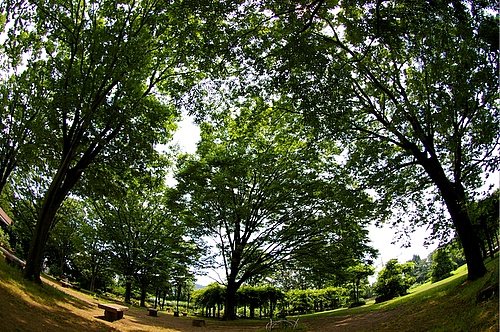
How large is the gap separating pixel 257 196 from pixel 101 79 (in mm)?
11924

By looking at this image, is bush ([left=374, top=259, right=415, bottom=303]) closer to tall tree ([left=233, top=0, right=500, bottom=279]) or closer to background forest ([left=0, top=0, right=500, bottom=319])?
background forest ([left=0, top=0, right=500, bottom=319])

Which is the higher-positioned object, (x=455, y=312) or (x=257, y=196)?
(x=257, y=196)

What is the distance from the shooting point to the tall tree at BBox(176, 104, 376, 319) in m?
18.7

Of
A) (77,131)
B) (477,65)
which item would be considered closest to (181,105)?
(77,131)

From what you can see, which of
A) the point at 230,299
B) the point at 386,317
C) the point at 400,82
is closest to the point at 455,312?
the point at 386,317

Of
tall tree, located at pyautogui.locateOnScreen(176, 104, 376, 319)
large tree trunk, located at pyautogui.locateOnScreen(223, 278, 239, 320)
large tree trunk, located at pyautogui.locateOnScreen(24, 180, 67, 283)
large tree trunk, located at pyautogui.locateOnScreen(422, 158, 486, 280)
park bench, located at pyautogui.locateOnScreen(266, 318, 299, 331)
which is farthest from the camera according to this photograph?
large tree trunk, located at pyautogui.locateOnScreen(223, 278, 239, 320)

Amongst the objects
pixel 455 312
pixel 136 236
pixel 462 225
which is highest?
pixel 136 236

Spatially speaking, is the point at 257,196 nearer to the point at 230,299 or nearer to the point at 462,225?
the point at 230,299

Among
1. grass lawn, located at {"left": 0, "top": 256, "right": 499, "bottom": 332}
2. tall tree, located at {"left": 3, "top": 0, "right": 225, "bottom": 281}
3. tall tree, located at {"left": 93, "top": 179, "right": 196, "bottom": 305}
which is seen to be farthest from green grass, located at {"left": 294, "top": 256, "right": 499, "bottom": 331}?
tall tree, located at {"left": 93, "top": 179, "right": 196, "bottom": 305}

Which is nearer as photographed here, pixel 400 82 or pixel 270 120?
pixel 400 82

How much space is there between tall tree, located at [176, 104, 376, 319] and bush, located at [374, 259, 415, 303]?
15.1 ft

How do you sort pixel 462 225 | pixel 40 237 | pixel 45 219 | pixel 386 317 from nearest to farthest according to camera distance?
1. pixel 462 225
2. pixel 40 237
3. pixel 45 219
4. pixel 386 317

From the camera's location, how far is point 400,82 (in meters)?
12.8

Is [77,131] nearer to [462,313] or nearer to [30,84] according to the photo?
[30,84]
